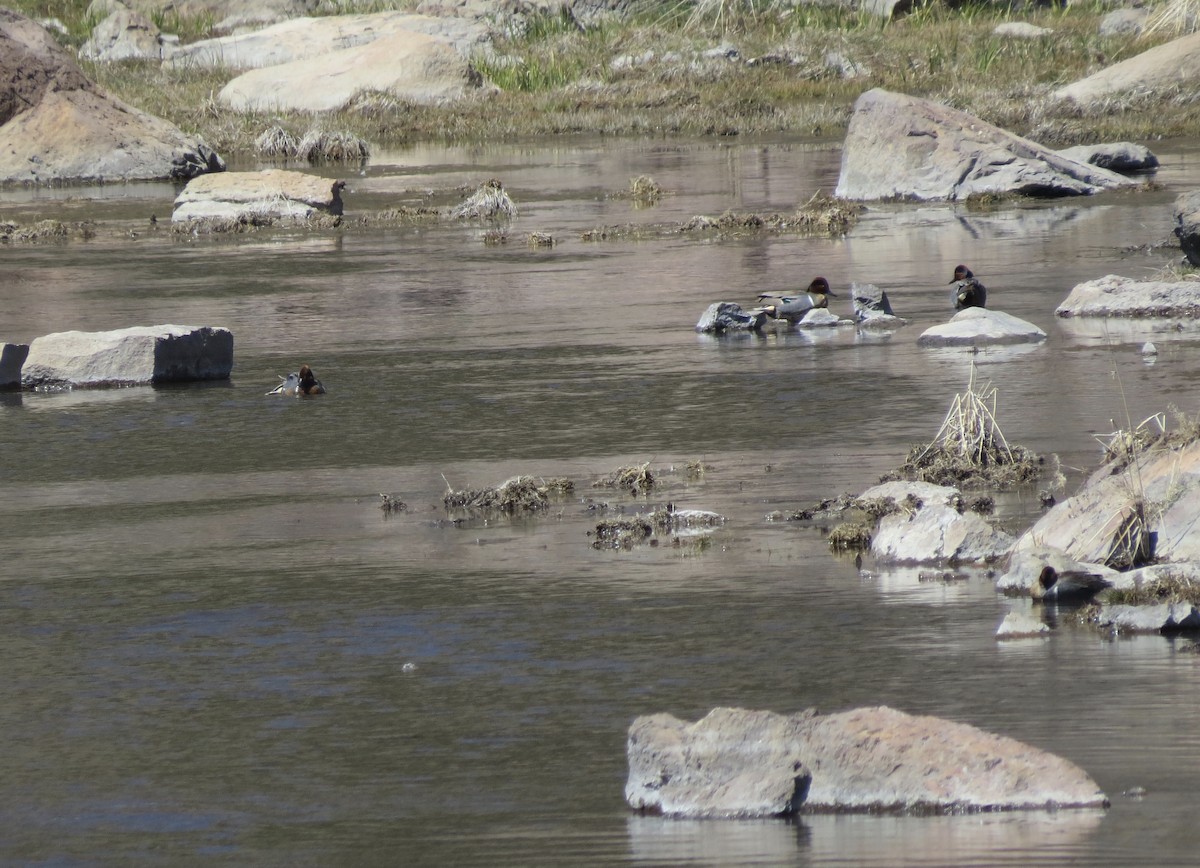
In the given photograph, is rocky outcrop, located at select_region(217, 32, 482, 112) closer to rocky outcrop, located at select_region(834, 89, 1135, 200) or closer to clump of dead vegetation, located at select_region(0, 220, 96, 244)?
clump of dead vegetation, located at select_region(0, 220, 96, 244)

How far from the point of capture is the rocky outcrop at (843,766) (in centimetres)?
581

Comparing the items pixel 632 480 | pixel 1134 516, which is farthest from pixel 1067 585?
pixel 632 480

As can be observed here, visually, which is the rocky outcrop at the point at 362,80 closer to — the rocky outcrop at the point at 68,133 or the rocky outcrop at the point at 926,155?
the rocky outcrop at the point at 68,133

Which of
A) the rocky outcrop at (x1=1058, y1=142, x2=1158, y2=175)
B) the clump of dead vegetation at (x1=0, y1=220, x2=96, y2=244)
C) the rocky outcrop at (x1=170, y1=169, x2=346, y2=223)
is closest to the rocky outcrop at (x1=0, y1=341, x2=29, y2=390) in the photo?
the clump of dead vegetation at (x1=0, y1=220, x2=96, y2=244)

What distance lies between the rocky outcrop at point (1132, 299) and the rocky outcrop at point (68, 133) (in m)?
21.4

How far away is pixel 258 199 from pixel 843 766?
22.2 meters

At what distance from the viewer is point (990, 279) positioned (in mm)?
18453

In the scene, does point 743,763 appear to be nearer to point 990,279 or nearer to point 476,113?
point 990,279

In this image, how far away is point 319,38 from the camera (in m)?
53.3

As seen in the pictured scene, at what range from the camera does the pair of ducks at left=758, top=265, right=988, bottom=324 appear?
16.0 m

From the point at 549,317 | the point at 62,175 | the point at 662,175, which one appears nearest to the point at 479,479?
the point at 549,317

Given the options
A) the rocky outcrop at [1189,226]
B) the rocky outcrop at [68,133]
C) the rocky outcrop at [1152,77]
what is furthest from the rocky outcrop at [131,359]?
the rocky outcrop at [1152,77]

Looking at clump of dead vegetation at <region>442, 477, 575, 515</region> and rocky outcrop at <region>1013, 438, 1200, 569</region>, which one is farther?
clump of dead vegetation at <region>442, 477, 575, 515</region>

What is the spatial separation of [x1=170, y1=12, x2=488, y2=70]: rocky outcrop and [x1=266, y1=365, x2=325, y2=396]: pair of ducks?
1476 inches
